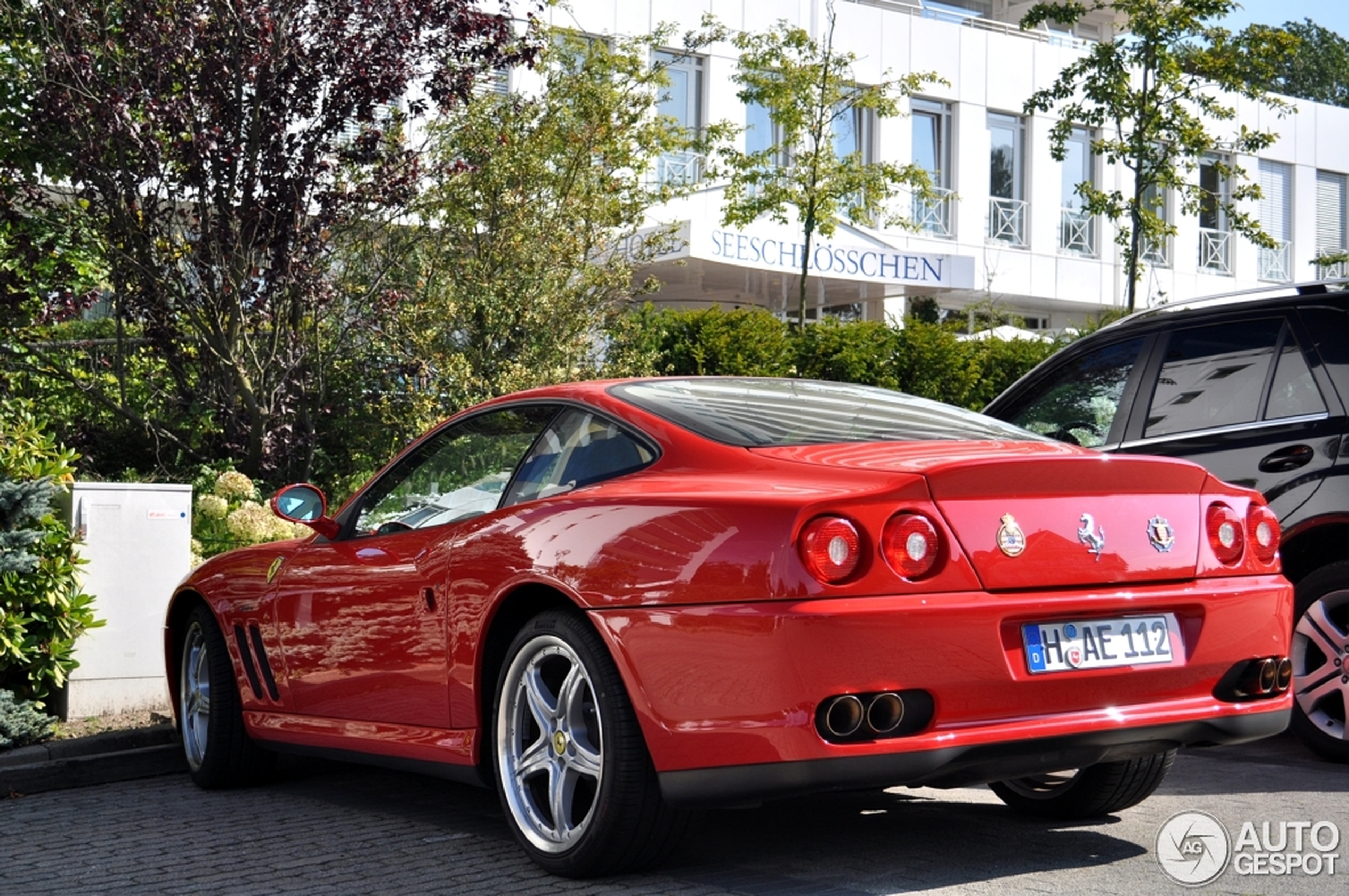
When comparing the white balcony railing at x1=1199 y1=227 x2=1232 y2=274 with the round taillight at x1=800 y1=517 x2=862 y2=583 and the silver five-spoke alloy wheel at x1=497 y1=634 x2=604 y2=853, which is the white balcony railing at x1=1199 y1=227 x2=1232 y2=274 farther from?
the round taillight at x1=800 y1=517 x2=862 y2=583

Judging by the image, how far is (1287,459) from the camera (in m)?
6.64

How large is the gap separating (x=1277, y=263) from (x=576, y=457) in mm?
34605

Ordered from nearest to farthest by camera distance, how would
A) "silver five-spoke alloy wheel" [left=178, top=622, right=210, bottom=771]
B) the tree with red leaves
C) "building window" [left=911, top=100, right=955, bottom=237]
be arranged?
"silver five-spoke alloy wheel" [left=178, top=622, right=210, bottom=771] → the tree with red leaves → "building window" [left=911, top=100, right=955, bottom=237]

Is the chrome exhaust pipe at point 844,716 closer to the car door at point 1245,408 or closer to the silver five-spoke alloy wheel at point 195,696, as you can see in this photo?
the car door at point 1245,408

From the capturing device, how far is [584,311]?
41.4ft

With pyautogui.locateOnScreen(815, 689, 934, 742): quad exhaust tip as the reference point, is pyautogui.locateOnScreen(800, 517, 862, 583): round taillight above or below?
above

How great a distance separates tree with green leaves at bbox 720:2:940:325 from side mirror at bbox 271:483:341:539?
14734 mm

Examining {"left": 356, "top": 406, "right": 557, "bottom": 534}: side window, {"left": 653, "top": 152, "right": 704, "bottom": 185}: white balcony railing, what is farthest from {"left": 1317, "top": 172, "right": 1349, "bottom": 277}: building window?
{"left": 356, "top": 406, "right": 557, "bottom": 534}: side window

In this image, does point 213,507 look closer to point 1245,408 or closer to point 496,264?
point 496,264

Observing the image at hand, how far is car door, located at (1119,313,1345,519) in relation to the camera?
21.7ft

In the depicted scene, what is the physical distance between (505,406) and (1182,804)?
8.98ft

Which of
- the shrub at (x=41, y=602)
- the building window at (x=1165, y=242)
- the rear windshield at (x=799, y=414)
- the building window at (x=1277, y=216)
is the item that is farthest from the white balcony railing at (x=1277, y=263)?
the rear windshield at (x=799, y=414)

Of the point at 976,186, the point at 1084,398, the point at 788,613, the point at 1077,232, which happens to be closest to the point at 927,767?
the point at 788,613

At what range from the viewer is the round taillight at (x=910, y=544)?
4066 mm
